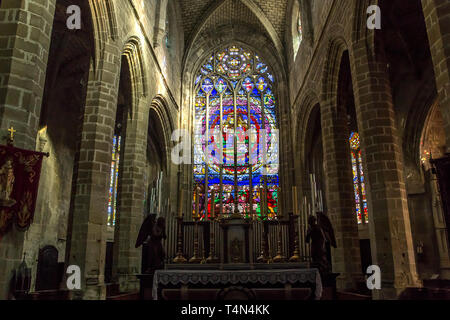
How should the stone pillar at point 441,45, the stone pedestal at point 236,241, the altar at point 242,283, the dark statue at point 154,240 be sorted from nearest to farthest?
1. the stone pillar at point 441,45
2. the altar at point 242,283
3. the dark statue at point 154,240
4. the stone pedestal at point 236,241

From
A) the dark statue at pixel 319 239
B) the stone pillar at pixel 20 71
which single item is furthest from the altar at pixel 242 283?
the stone pillar at pixel 20 71

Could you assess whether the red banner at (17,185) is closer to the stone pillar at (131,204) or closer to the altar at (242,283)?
the altar at (242,283)

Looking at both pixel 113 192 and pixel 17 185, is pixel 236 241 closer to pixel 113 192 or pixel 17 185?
pixel 17 185

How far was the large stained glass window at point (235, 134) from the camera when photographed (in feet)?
60.4

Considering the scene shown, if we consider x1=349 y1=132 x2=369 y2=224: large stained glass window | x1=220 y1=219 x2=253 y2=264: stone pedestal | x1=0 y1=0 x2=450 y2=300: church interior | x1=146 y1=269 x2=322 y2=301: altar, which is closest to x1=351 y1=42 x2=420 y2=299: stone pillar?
x1=0 y1=0 x2=450 y2=300: church interior

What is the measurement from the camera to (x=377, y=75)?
339 inches

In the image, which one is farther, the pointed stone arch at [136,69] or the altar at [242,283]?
the pointed stone arch at [136,69]

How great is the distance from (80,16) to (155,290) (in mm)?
7675

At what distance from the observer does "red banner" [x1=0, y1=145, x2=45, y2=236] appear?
5.05 m

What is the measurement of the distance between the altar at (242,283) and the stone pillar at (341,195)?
423 cm

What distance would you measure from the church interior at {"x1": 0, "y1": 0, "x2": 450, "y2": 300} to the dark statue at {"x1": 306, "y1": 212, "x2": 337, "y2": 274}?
0.12ft

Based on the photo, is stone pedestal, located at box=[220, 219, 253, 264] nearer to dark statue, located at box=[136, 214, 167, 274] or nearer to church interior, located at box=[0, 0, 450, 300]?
church interior, located at box=[0, 0, 450, 300]

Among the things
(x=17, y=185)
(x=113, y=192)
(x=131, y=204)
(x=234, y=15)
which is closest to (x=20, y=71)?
(x=17, y=185)
